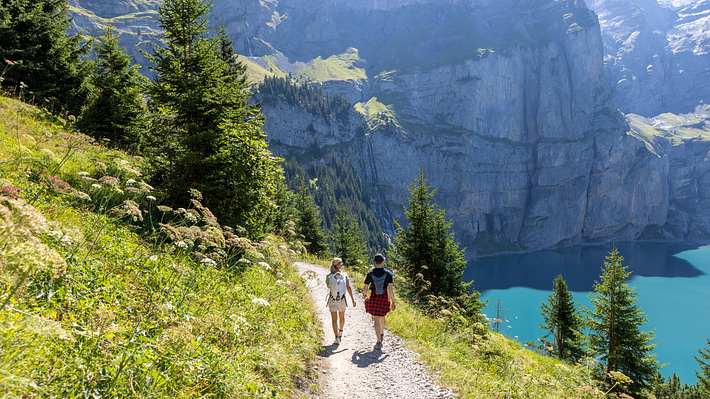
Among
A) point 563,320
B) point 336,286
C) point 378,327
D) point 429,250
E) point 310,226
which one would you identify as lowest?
point 563,320

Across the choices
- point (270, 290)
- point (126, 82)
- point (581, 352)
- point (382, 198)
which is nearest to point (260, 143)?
point (270, 290)

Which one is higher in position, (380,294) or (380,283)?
(380,283)

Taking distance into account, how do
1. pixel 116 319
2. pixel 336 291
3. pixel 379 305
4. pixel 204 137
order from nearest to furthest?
1. pixel 116 319
2. pixel 379 305
3. pixel 336 291
4. pixel 204 137

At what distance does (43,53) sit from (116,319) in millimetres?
21544

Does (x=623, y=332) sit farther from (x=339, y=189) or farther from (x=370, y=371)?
(x=339, y=189)

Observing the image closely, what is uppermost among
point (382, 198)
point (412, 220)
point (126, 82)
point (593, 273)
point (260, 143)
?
point (126, 82)

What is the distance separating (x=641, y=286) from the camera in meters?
136

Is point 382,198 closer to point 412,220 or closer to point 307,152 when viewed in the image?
point 307,152

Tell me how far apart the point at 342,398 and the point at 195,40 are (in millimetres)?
12951

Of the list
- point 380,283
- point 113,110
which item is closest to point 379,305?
point 380,283

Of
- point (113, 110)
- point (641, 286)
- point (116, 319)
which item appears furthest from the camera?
A: point (641, 286)

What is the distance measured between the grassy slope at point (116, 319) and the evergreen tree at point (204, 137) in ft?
8.63

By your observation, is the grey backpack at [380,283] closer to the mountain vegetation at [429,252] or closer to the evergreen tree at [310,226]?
the mountain vegetation at [429,252]

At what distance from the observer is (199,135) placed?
12.0 m
